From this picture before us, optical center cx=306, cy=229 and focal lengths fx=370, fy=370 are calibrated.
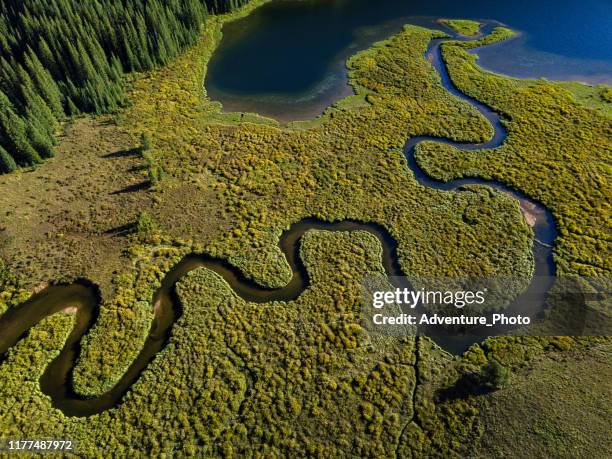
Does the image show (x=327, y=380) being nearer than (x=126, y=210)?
Yes

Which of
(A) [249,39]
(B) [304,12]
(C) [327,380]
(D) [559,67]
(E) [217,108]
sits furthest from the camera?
(B) [304,12]

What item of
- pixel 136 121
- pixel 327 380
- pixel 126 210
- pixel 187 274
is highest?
pixel 136 121

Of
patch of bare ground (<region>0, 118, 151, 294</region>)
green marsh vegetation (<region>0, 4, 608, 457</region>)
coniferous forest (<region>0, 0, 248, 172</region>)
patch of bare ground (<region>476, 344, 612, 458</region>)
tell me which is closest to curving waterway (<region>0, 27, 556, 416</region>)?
green marsh vegetation (<region>0, 4, 608, 457</region>)

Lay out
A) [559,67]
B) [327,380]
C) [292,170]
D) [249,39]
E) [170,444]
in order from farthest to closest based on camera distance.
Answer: [249,39] < [559,67] < [292,170] < [327,380] < [170,444]

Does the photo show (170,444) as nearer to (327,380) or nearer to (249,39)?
(327,380)

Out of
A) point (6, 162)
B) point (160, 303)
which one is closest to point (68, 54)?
point (6, 162)

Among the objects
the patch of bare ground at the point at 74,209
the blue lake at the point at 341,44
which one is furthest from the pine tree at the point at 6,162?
the blue lake at the point at 341,44

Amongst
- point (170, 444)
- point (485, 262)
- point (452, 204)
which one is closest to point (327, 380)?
point (170, 444)

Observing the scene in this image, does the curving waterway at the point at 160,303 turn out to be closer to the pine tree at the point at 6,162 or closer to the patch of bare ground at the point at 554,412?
the patch of bare ground at the point at 554,412

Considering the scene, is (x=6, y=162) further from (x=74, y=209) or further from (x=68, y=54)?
(x=68, y=54)
